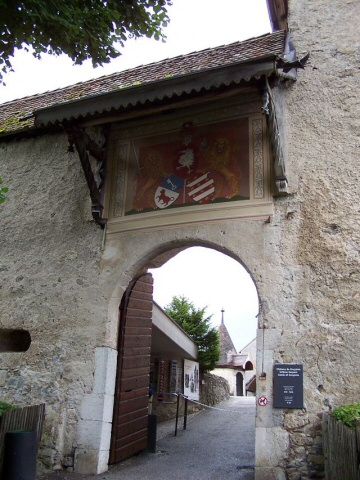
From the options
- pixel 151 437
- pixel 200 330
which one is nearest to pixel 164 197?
pixel 151 437

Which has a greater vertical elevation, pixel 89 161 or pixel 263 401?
pixel 89 161

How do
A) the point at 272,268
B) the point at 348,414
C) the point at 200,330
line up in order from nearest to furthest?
the point at 348,414 → the point at 272,268 → the point at 200,330

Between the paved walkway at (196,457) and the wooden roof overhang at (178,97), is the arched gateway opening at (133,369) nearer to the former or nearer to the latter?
the paved walkway at (196,457)

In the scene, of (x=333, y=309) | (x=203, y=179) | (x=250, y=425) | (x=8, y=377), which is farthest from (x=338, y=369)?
(x=250, y=425)

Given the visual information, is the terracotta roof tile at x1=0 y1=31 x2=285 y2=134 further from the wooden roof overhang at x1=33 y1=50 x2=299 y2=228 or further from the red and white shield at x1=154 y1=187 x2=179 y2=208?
the red and white shield at x1=154 y1=187 x2=179 y2=208

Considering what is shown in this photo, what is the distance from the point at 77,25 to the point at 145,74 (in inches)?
133

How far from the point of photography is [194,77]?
5.88 m

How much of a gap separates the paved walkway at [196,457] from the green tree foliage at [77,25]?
18.1 feet

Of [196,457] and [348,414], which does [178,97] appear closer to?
[348,414]

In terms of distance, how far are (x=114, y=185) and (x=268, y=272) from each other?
2.89 meters

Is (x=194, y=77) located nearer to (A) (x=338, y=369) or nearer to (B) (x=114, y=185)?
(B) (x=114, y=185)

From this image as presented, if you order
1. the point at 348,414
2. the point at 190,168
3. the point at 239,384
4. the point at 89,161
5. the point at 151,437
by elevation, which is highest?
the point at 89,161

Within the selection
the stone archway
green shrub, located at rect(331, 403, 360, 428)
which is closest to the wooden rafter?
the stone archway

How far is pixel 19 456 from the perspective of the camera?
5.12 metres
